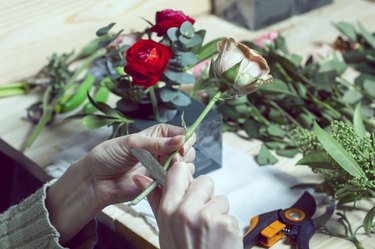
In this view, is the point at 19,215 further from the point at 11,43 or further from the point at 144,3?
the point at 144,3

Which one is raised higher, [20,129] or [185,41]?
[185,41]

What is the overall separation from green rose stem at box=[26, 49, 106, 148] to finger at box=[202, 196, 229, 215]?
1.59 feet

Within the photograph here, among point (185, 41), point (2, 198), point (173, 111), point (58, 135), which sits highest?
point (185, 41)

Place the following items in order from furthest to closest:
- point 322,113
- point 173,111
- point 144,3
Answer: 1. point 144,3
2. point 322,113
3. point 173,111

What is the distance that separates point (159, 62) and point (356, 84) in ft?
1.38

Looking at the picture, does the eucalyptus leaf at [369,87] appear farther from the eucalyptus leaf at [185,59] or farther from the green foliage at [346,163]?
the eucalyptus leaf at [185,59]

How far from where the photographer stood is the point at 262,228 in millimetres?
850

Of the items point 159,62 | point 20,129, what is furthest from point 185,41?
point 20,129

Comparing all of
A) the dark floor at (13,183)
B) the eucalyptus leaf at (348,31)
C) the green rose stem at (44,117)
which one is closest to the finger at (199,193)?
the green rose stem at (44,117)

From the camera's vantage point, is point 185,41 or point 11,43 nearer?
point 185,41

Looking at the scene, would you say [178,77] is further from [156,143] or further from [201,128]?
[156,143]

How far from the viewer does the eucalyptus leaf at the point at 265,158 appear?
1.02 metres

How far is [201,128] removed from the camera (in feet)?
3.19

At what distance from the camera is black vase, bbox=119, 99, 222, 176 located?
96 centimetres
